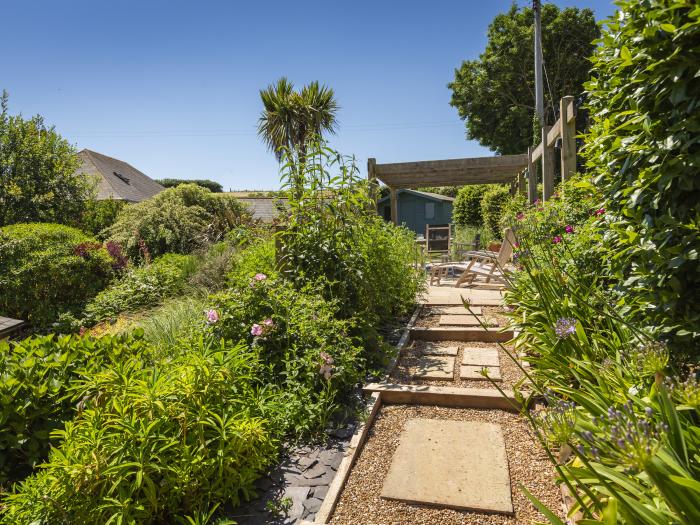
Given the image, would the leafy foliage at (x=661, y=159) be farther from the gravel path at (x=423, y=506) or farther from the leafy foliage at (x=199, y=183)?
the leafy foliage at (x=199, y=183)

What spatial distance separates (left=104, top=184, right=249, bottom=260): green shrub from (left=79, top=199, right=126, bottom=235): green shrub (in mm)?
931

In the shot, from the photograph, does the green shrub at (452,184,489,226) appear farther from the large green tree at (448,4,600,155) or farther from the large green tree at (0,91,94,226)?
the large green tree at (0,91,94,226)

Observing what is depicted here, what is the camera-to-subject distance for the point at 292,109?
57.8 ft

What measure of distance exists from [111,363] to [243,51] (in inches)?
356

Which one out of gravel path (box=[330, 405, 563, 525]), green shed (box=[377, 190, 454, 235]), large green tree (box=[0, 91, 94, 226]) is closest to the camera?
gravel path (box=[330, 405, 563, 525])

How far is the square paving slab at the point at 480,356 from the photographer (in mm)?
3791

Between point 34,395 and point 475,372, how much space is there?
3.05m

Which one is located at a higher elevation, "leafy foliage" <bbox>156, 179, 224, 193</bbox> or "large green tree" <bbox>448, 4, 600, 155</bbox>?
"large green tree" <bbox>448, 4, 600, 155</bbox>

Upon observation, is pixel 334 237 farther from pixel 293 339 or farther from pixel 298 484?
pixel 298 484

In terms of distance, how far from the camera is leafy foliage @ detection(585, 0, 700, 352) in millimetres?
1538

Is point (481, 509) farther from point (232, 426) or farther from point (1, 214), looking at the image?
point (1, 214)

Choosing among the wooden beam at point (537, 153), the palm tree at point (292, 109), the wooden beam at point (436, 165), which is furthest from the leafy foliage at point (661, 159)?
the palm tree at point (292, 109)

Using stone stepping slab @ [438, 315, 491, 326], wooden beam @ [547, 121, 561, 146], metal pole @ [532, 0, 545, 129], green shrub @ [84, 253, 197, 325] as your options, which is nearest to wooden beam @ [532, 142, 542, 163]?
wooden beam @ [547, 121, 561, 146]

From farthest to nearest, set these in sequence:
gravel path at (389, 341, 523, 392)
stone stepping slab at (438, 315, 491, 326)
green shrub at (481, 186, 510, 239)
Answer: green shrub at (481, 186, 510, 239) → stone stepping slab at (438, 315, 491, 326) → gravel path at (389, 341, 523, 392)
